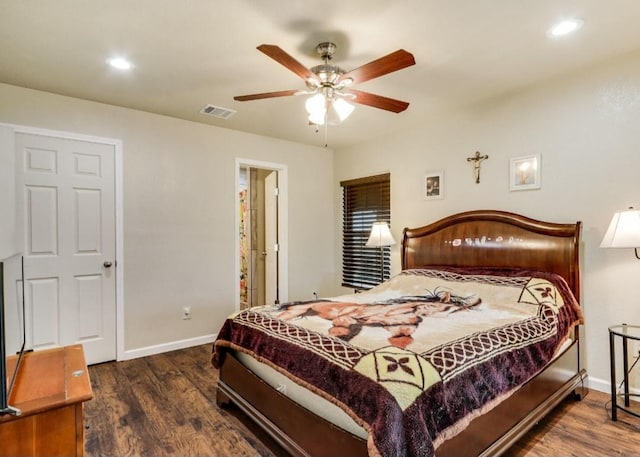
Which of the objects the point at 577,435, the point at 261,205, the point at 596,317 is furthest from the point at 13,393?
the point at 261,205

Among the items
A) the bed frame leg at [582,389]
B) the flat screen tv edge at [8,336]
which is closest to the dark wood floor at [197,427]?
the bed frame leg at [582,389]

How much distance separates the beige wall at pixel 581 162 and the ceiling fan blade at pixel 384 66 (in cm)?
173

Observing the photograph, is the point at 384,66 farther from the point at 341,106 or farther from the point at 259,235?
the point at 259,235

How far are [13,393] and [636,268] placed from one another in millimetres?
3624

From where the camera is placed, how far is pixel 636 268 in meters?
2.57

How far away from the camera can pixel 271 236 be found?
4.96 meters

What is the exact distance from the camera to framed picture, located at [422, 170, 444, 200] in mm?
3859

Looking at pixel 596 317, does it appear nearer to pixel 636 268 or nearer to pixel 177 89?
pixel 636 268

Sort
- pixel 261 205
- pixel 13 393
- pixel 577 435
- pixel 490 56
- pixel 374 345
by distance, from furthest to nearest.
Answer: pixel 261 205
pixel 490 56
pixel 577 435
pixel 374 345
pixel 13 393

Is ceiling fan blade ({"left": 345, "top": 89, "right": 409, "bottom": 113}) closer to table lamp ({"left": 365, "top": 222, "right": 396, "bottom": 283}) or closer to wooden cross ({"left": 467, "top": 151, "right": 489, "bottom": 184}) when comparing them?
wooden cross ({"left": 467, "top": 151, "right": 489, "bottom": 184})

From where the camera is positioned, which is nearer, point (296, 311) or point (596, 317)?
point (296, 311)

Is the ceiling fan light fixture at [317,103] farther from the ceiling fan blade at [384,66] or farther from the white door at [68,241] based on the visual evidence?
the white door at [68,241]

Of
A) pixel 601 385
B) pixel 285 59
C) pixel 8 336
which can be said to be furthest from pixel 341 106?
pixel 601 385

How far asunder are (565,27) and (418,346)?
7.06 ft
